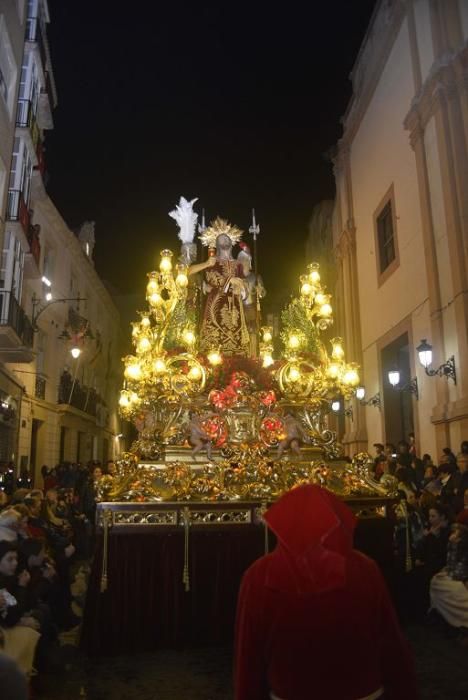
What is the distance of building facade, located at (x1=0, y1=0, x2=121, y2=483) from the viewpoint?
13.2m

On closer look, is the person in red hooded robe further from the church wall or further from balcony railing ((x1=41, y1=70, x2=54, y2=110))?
balcony railing ((x1=41, y1=70, x2=54, y2=110))

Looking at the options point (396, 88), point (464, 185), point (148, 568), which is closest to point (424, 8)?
point (396, 88)

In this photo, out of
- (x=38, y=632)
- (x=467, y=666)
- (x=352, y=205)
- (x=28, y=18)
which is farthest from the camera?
(x=352, y=205)

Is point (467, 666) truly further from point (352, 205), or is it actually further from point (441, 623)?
point (352, 205)

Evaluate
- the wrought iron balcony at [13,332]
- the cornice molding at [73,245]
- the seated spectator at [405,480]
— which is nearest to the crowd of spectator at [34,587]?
the seated spectator at [405,480]

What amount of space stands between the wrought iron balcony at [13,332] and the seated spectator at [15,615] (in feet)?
28.8

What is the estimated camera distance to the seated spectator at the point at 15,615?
3.84m

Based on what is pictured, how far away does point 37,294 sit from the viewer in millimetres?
17781

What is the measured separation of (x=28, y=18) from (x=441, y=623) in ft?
55.4

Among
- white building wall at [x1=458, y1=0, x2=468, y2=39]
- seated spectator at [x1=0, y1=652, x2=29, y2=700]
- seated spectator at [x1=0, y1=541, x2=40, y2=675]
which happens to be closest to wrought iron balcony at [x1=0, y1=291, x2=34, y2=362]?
seated spectator at [x1=0, y1=541, x2=40, y2=675]

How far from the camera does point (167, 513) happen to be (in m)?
5.34

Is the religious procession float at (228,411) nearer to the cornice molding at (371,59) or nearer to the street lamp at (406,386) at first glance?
the street lamp at (406,386)

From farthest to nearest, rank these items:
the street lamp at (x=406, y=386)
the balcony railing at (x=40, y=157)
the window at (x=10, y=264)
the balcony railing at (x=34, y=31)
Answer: the balcony railing at (x=40, y=157), the balcony railing at (x=34, y=31), the window at (x=10, y=264), the street lamp at (x=406, y=386)

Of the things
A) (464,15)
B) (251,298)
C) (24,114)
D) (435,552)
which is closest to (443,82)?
(464,15)
